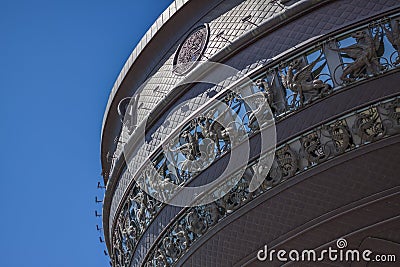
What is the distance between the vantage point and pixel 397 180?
7.13 meters

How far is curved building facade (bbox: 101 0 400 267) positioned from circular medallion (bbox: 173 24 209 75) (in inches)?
0.7

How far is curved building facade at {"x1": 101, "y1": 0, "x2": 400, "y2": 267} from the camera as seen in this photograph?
7.30 metres

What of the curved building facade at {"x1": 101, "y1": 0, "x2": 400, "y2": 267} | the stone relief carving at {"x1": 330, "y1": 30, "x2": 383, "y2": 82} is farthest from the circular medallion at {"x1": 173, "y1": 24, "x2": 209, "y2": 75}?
the stone relief carving at {"x1": 330, "y1": 30, "x2": 383, "y2": 82}

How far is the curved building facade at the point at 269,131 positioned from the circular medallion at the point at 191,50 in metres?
0.02

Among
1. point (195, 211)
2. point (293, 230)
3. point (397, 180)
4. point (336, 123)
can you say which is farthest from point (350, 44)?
point (195, 211)

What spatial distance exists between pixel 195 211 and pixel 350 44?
91.9 inches

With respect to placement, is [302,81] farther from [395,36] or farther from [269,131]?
[395,36]

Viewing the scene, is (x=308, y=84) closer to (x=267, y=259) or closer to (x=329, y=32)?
(x=329, y=32)

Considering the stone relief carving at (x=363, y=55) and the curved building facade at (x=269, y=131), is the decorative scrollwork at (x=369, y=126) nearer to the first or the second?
the curved building facade at (x=269, y=131)

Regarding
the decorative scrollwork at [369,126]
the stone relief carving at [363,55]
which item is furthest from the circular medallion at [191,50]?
the decorative scrollwork at [369,126]

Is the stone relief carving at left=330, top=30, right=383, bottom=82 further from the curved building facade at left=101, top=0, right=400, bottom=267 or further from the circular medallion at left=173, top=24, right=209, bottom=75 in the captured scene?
the circular medallion at left=173, top=24, right=209, bottom=75

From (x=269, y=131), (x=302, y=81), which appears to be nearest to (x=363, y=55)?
(x=302, y=81)

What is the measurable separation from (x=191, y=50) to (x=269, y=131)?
5.40 feet

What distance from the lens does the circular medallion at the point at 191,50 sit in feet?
28.9
